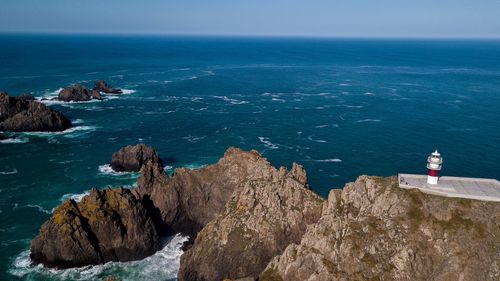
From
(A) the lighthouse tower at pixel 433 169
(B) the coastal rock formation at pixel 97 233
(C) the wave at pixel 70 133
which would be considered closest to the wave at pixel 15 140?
(C) the wave at pixel 70 133

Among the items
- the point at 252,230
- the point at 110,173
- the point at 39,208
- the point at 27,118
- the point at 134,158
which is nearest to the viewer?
the point at 252,230

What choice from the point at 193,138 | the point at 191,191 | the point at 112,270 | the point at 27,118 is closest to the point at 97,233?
the point at 112,270

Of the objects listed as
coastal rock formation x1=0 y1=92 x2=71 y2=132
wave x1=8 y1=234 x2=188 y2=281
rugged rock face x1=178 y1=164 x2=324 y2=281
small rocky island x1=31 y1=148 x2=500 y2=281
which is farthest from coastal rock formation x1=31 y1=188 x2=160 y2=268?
coastal rock formation x1=0 y1=92 x2=71 y2=132

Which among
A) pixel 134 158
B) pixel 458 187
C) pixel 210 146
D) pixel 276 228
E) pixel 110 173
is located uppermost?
pixel 458 187

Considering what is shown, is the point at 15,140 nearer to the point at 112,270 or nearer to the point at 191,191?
the point at 191,191

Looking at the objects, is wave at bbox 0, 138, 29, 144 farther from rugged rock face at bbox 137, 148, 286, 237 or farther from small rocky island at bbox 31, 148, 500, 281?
small rocky island at bbox 31, 148, 500, 281
